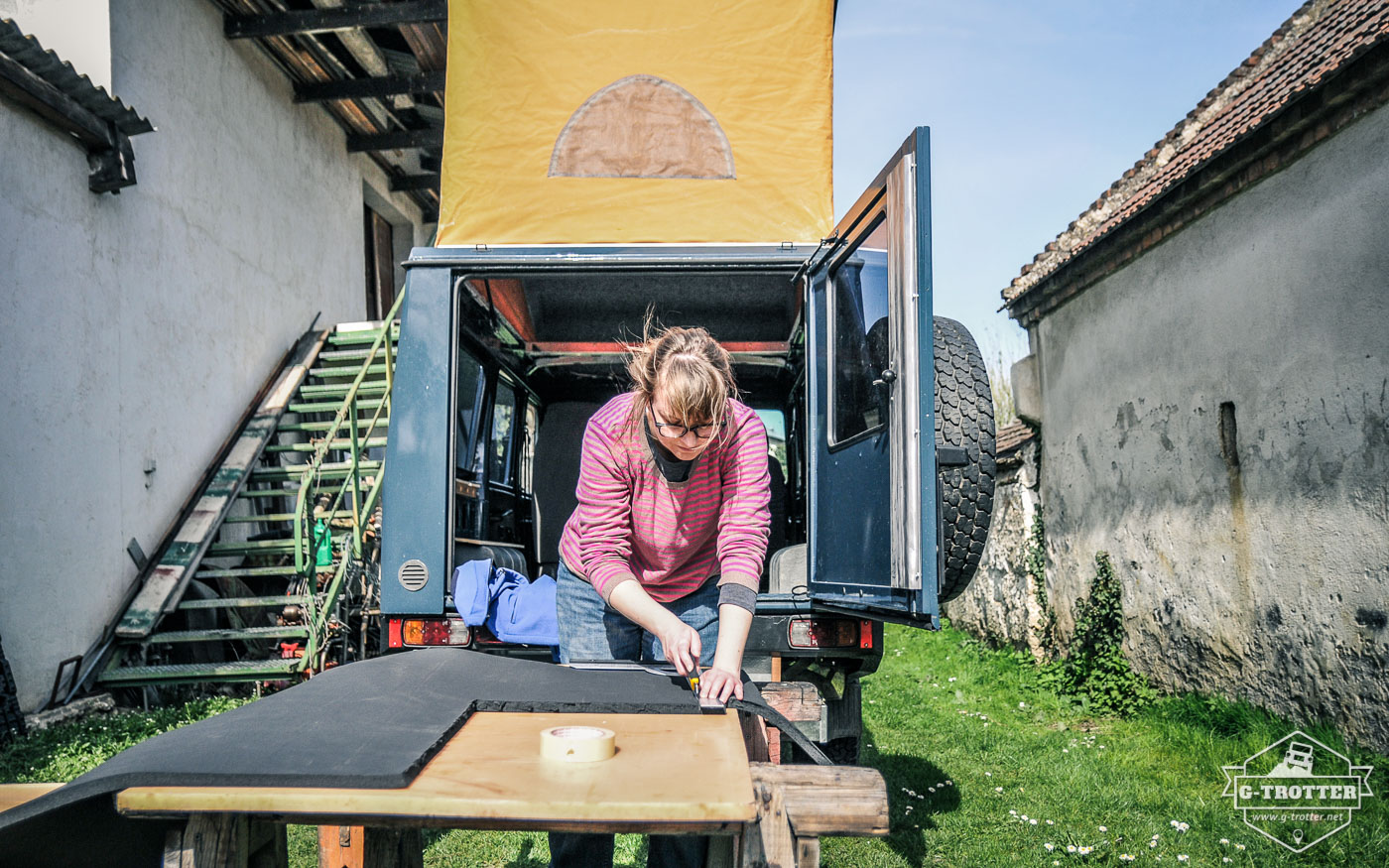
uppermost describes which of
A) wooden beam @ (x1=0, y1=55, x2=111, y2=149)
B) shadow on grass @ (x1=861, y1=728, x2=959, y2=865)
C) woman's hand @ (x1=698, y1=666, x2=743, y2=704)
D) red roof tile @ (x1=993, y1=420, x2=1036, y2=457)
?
wooden beam @ (x1=0, y1=55, x2=111, y2=149)

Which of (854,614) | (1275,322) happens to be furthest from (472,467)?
(1275,322)

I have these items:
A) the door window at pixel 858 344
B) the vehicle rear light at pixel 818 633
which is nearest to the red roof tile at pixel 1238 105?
the door window at pixel 858 344

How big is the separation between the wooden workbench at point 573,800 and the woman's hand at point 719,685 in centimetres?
19

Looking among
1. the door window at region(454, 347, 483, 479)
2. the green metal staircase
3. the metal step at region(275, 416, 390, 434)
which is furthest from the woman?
the metal step at region(275, 416, 390, 434)

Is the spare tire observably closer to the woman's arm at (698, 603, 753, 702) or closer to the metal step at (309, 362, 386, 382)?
the woman's arm at (698, 603, 753, 702)

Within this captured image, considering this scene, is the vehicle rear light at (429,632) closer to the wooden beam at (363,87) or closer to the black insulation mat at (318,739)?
the black insulation mat at (318,739)

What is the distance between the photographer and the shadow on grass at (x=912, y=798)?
3.92m

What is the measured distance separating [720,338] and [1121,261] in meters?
3.46

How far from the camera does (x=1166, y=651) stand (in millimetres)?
6133

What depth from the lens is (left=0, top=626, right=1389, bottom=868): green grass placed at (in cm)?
372

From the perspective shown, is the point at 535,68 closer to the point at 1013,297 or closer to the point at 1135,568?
the point at 1135,568

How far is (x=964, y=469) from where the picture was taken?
3.42m

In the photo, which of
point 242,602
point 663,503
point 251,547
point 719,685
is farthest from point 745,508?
point 251,547

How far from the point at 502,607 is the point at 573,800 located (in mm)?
2322
